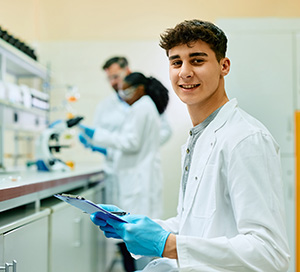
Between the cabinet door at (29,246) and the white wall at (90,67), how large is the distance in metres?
2.84

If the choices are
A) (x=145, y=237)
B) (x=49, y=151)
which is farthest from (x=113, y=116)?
(x=145, y=237)

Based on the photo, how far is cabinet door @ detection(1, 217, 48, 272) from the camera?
4.48 feet

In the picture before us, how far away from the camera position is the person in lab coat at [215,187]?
1.00 meters

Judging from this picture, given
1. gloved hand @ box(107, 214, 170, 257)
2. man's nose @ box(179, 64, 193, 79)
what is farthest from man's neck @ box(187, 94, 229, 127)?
gloved hand @ box(107, 214, 170, 257)

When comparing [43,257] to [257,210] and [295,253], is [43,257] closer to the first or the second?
[257,210]

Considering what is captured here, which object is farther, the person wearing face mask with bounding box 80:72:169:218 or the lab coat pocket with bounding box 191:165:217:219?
the person wearing face mask with bounding box 80:72:169:218

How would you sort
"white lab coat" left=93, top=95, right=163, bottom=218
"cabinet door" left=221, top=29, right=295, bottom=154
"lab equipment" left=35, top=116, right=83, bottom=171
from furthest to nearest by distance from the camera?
"white lab coat" left=93, top=95, right=163, bottom=218 → "lab equipment" left=35, top=116, right=83, bottom=171 → "cabinet door" left=221, top=29, right=295, bottom=154

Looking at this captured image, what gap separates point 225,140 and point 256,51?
136cm

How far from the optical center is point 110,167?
3369 mm

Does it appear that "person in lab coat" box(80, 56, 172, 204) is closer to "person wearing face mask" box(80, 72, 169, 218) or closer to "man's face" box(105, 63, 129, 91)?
"man's face" box(105, 63, 129, 91)

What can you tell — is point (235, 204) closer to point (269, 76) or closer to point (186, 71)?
point (186, 71)

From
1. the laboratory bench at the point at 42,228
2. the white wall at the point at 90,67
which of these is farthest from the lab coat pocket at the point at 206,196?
the white wall at the point at 90,67

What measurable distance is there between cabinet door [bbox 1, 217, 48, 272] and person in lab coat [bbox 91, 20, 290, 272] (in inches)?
14.9

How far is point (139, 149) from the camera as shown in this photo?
2.87 metres
